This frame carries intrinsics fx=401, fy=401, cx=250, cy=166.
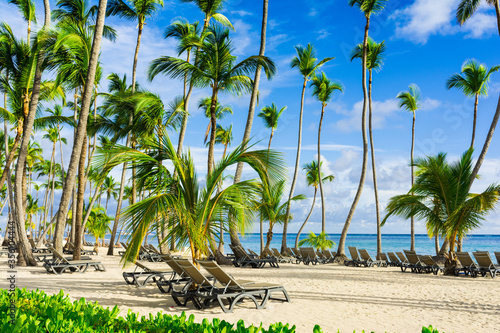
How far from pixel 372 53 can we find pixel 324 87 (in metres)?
4.60

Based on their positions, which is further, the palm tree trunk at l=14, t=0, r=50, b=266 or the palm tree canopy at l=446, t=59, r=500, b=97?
the palm tree canopy at l=446, t=59, r=500, b=97

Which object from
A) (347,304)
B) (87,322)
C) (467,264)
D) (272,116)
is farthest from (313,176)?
(87,322)

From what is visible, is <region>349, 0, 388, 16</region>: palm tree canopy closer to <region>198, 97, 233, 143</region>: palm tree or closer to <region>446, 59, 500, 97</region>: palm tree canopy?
<region>446, 59, 500, 97</region>: palm tree canopy

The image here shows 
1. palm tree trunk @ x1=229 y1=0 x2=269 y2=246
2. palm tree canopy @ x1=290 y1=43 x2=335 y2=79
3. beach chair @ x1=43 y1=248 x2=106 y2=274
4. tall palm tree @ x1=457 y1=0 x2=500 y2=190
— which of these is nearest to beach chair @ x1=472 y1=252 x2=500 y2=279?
tall palm tree @ x1=457 y1=0 x2=500 y2=190

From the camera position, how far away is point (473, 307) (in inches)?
287

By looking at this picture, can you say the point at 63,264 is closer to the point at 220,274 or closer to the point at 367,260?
the point at 220,274

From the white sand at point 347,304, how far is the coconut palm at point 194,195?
143 centimetres

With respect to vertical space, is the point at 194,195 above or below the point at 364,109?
below

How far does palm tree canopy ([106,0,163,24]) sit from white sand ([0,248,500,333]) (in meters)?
14.9

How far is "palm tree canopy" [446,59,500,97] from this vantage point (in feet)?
66.0

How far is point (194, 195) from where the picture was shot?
298 inches

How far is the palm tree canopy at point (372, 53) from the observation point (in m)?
22.4

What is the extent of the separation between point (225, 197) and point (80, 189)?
471 inches

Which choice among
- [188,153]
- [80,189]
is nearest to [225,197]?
[188,153]
